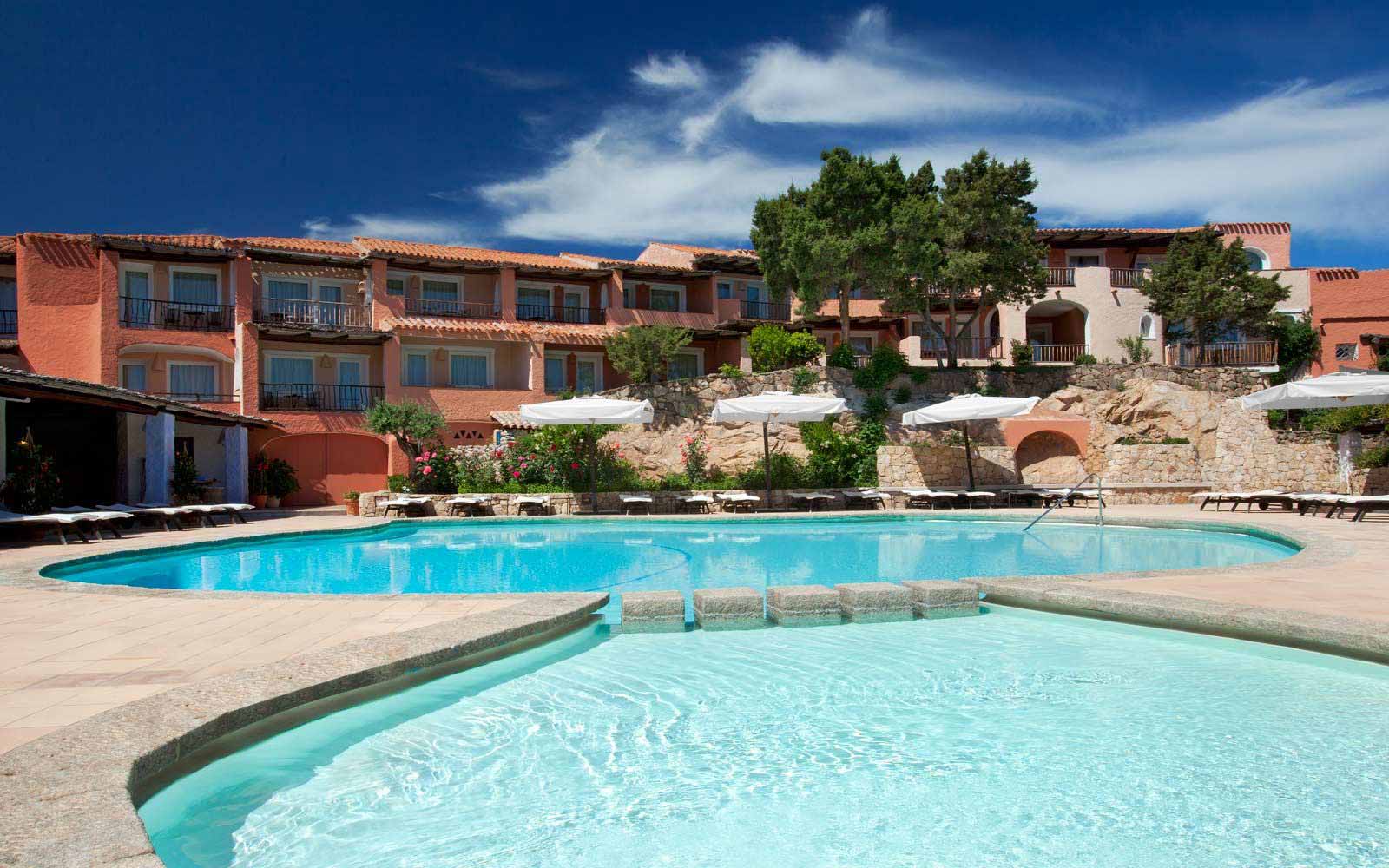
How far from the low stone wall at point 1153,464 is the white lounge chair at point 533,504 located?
15508 millimetres

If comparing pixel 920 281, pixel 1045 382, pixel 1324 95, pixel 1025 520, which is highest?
pixel 1324 95

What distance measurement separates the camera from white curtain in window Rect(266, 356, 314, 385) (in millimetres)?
27359

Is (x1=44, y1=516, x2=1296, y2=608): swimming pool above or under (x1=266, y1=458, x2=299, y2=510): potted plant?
under

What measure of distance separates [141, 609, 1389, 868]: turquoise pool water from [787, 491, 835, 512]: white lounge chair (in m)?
14.5

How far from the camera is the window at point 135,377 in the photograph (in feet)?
83.6

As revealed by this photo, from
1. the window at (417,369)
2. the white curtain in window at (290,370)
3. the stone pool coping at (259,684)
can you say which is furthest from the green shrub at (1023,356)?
the white curtain in window at (290,370)

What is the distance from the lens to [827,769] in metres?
4.22

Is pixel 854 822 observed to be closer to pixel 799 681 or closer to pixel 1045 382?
pixel 799 681

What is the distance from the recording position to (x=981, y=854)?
3359 mm

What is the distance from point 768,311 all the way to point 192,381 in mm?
21139

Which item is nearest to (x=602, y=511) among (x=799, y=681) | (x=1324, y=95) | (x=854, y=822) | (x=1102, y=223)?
(x=799, y=681)

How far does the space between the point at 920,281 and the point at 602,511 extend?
44.5 ft

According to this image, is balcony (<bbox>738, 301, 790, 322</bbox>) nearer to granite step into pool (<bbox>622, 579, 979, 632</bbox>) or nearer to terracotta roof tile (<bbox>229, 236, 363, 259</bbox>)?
terracotta roof tile (<bbox>229, 236, 363, 259</bbox>)

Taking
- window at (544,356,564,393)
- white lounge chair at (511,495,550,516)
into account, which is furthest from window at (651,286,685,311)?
white lounge chair at (511,495,550,516)
